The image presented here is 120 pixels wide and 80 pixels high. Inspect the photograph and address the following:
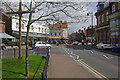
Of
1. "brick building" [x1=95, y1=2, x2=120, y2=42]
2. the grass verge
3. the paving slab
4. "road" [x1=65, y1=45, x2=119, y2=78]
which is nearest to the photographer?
the grass verge

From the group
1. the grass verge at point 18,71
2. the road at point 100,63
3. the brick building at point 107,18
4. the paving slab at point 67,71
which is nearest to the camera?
the grass verge at point 18,71

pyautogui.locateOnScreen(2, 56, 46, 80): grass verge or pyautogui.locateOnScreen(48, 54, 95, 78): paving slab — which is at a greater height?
pyautogui.locateOnScreen(2, 56, 46, 80): grass verge

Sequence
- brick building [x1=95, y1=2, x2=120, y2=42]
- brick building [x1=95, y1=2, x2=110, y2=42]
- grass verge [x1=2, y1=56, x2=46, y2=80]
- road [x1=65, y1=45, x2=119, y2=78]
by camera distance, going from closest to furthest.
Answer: grass verge [x1=2, y1=56, x2=46, y2=80] → road [x1=65, y1=45, x2=119, y2=78] → brick building [x1=95, y1=2, x2=120, y2=42] → brick building [x1=95, y1=2, x2=110, y2=42]

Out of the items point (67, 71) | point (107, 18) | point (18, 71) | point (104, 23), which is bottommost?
point (67, 71)

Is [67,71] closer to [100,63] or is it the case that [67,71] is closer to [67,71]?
[67,71]

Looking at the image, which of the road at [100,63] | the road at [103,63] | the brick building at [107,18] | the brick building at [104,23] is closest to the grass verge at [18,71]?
the road at [100,63]

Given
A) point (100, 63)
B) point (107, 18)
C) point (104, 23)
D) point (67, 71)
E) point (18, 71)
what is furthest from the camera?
point (104, 23)

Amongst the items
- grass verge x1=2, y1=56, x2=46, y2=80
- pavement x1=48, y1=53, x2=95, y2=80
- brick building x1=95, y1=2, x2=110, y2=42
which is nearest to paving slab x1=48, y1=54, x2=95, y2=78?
pavement x1=48, y1=53, x2=95, y2=80

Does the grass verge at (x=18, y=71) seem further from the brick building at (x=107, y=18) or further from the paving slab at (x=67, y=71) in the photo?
the brick building at (x=107, y=18)

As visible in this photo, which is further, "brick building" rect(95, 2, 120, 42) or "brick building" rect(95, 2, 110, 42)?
"brick building" rect(95, 2, 110, 42)

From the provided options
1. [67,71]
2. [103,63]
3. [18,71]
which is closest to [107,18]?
[103,63]

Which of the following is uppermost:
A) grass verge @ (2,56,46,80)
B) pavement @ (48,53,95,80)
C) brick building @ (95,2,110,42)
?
brick building @ (95,2,110,42)

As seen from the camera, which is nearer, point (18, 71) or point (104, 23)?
point (18, 71)

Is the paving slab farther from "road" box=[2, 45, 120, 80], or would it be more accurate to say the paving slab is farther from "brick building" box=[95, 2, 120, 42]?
"brick building" box=[95, 2, 120, 42]
